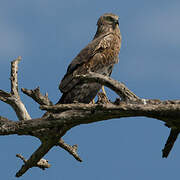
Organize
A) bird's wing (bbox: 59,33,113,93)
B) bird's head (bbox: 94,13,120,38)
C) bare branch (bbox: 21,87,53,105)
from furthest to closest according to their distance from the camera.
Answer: bird's head (bbox: 94,13,120,38), bird's wing (bbox: 59,33,113,93), bare branch (bbox: 21,87,53,105)

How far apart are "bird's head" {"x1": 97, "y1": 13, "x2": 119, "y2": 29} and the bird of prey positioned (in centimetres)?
47

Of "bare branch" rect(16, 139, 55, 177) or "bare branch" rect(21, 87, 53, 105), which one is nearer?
"bare branch" rect(16, 139, 55, 177)

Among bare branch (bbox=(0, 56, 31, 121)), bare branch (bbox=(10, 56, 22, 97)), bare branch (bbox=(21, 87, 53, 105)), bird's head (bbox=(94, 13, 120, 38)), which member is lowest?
bare branch (bbox=(21, 87, 53, 105))

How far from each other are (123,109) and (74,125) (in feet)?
3.67

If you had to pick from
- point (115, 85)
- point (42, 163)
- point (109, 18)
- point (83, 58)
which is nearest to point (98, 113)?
point (115, 85)

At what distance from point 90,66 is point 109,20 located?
159 cm

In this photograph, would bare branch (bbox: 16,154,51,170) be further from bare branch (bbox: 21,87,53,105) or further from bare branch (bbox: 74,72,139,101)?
bare branch (bbox: 74,72,139,101)

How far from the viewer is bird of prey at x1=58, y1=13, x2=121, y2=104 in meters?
9.45

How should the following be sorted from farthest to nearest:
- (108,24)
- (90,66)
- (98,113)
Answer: (108,24) → (90,66) → (98,113)

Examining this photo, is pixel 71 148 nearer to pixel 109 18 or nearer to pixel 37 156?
pixel 37 156

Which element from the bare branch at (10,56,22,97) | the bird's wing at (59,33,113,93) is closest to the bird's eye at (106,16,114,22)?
the bird's wing at (59,33,113,93)

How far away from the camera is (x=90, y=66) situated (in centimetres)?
962

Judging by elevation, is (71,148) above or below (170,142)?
above

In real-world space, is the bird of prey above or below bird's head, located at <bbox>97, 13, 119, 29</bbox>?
below
